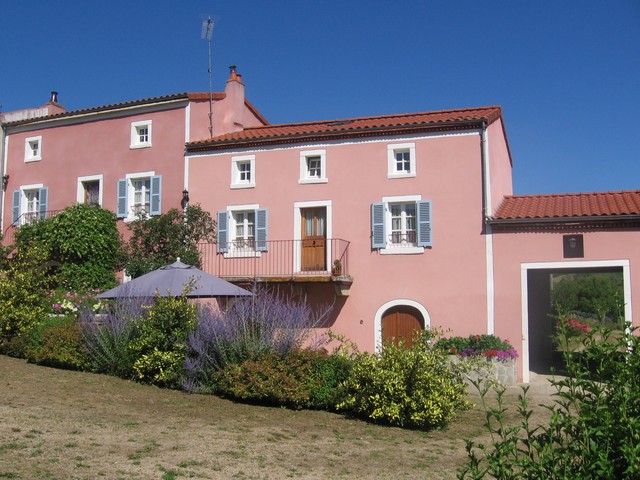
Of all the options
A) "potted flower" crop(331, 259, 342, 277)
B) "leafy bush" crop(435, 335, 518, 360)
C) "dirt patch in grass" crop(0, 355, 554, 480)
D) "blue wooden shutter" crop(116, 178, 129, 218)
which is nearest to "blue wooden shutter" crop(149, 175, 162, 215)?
"blue wooden shutter" crop(116, 178, 129, 218)

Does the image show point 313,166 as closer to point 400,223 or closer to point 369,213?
point 369,213

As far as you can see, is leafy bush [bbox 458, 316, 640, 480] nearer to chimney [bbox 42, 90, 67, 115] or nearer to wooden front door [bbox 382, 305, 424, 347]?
wooden front door [bbox 382, 305, 424, 347]

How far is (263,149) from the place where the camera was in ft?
64.6

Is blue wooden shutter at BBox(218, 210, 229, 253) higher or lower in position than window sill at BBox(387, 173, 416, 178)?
lower

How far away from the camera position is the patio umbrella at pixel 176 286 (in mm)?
13375

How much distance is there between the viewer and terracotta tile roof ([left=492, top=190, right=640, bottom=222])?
53.1 feet

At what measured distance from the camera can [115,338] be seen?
13.1m

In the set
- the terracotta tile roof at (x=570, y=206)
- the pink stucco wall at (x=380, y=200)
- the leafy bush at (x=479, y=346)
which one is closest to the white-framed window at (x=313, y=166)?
the pink stucco wall at (x=380, y=200)

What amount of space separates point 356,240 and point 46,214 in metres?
10.5

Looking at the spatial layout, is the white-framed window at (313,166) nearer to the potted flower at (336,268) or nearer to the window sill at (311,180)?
the window sill at (311,180)

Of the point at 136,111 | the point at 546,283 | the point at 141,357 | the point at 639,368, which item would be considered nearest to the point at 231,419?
the point at 141,357

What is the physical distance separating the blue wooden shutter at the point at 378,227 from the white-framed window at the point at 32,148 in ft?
39.0

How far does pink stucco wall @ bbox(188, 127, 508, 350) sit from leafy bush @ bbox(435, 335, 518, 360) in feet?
2.60

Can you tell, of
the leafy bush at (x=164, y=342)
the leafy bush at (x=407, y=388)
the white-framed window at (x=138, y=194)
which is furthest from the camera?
the white-framed window at (x=138, y=194)
